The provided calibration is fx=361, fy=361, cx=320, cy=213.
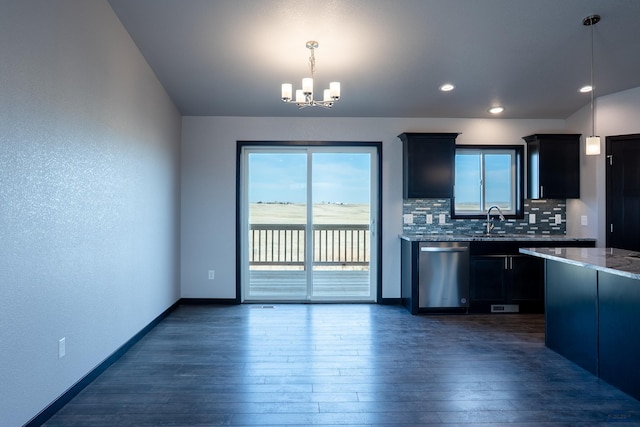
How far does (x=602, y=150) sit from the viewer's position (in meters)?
4.47

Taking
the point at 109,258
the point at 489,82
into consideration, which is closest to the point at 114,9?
the point at 109,258

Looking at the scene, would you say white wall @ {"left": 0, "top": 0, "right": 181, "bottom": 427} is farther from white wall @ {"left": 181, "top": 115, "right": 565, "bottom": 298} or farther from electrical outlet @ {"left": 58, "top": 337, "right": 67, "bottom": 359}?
white wall @ {"left": 181, "top": 115, "right": 565, "bottom": 298}

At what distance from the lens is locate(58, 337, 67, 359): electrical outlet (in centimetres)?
236

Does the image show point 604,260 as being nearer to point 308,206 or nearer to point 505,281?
point 505,281

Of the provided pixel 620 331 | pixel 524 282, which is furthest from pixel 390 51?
pixel 524 282

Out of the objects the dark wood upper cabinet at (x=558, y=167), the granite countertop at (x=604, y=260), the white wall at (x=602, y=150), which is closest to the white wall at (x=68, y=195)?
the granite countertop at (x=604, y=260)

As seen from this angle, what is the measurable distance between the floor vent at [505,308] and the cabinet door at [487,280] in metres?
0.07

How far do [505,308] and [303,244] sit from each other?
2709mm

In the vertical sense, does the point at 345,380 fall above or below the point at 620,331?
below

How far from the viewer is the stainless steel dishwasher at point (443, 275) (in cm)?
441

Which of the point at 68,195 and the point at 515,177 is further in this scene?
the point at 515,177

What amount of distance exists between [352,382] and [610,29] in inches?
149

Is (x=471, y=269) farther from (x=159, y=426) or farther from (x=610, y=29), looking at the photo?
(x=159, y=426)

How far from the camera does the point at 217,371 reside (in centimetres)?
287
